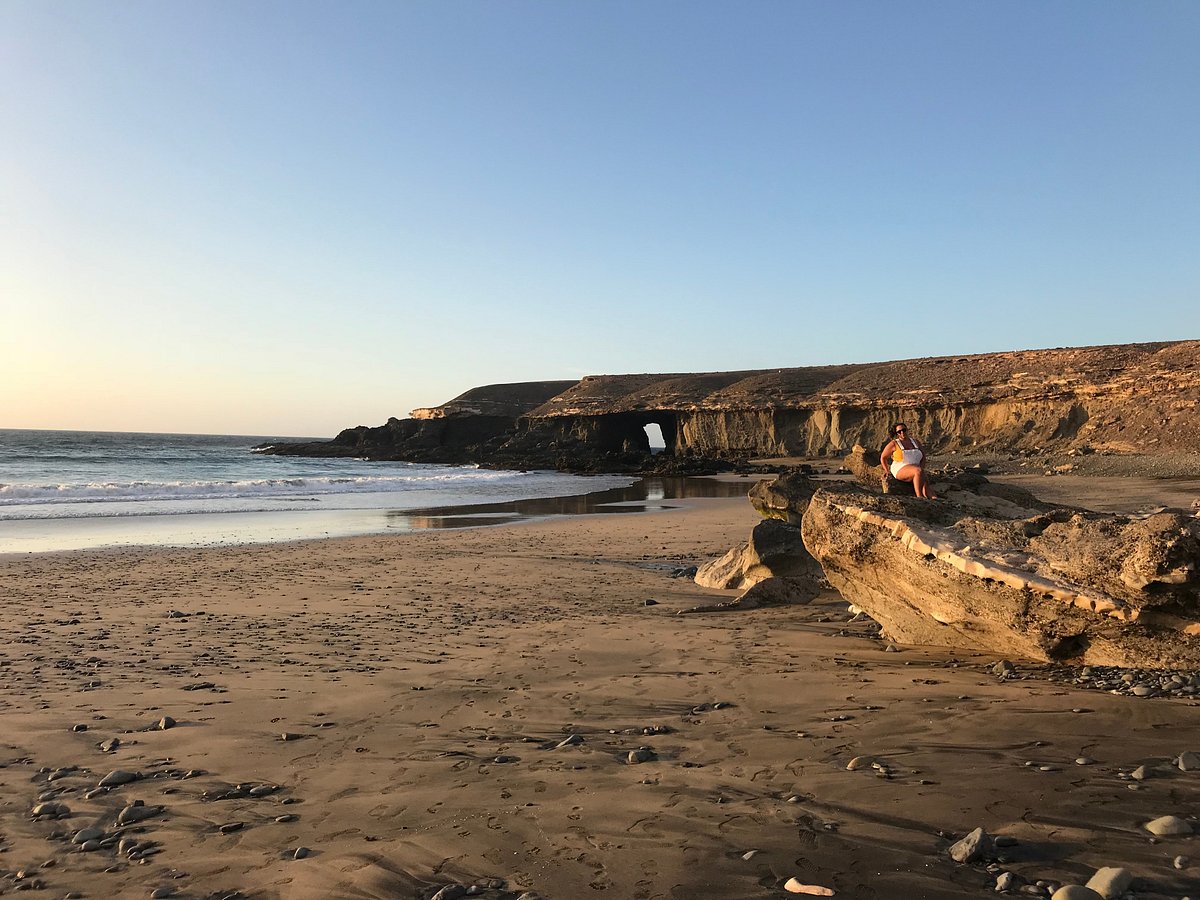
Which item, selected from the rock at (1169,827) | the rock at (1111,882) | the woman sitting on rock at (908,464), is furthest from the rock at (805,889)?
the woman sitting on rock at (908,464)

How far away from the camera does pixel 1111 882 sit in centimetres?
263

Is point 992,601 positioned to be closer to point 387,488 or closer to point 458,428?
point 387,488

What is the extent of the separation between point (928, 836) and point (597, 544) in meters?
11.8

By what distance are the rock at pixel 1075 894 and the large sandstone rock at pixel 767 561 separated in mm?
6228

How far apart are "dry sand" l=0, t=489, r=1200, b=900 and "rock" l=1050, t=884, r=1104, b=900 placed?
16 cm

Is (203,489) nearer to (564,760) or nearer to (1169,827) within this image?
(564,760)

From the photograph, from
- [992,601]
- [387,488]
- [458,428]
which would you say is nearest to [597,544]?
[992,601]

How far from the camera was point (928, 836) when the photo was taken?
3.12 metres

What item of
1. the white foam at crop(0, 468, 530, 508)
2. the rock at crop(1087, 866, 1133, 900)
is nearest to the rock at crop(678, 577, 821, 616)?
the rock at crop(1087, 866, 1133, 900)

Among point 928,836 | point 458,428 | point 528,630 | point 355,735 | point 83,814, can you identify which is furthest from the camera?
point 458,428

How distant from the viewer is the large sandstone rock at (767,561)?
9.12m

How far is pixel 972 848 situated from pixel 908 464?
4.94 m

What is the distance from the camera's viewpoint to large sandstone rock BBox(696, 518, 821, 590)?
9.12m

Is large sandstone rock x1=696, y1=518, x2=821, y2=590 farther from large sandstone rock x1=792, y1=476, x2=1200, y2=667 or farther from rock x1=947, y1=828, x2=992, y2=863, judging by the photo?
rock x1=947, y1=828, x2=992, y2=863
